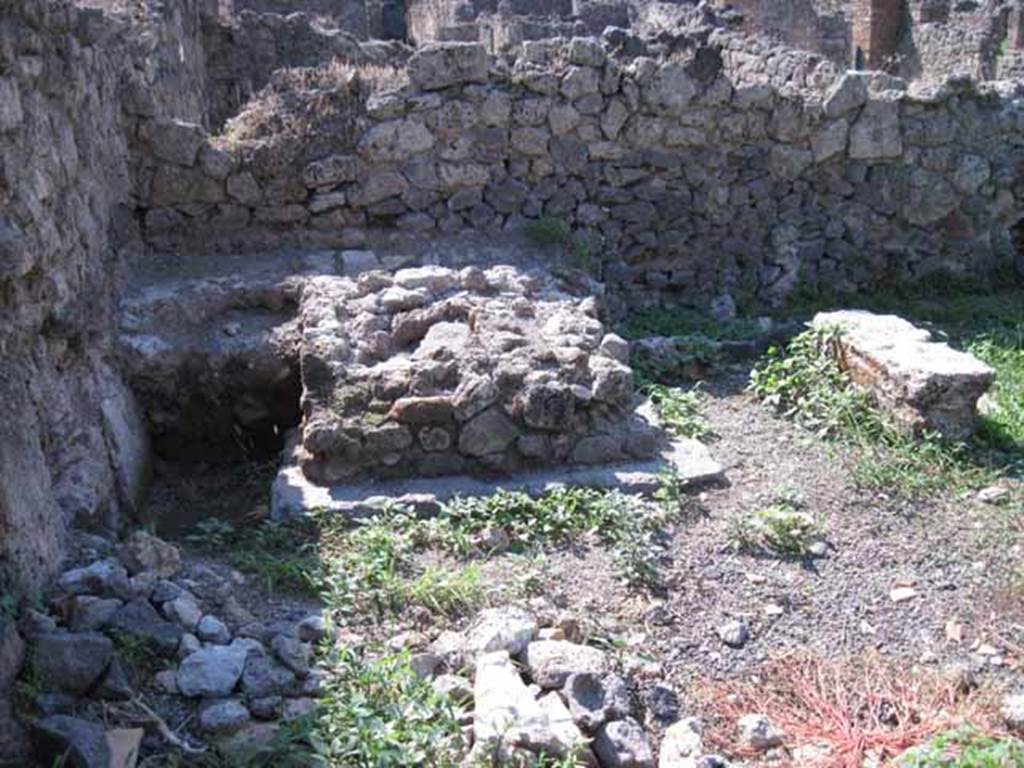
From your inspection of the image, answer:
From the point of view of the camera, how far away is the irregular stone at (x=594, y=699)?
3.47 metres

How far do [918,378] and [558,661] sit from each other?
2.69m

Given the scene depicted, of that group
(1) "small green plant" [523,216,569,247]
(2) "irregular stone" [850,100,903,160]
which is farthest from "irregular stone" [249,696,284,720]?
(2) "irregular stone" [850,100,903,160]

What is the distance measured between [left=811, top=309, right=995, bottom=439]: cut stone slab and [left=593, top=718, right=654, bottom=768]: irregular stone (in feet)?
8.88

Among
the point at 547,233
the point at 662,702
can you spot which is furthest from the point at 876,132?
the point at 662,702

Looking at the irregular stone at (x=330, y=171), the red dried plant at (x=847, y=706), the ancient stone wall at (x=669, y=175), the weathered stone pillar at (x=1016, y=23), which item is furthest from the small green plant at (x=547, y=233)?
the weathered stone pillar at (x=1016, y=23)

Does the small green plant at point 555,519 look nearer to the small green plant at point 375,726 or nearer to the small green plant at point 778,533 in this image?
the small green plant at point 778,533

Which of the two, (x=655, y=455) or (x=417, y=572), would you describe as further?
(x=655, y=455)

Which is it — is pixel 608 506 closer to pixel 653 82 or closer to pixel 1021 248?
pixel 653 82

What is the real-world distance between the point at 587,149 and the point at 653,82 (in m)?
0.56

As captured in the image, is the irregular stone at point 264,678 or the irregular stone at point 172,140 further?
the irregular stone at point 172,140

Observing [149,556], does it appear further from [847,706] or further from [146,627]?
[847,706]

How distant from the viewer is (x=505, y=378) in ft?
17.0

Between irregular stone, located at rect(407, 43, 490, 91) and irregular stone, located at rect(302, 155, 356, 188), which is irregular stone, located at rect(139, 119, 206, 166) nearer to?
irregular stone, located at rect(302, 155, 356, 188)

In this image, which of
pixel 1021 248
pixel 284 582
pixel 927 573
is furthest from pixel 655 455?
pixel 1021 248
